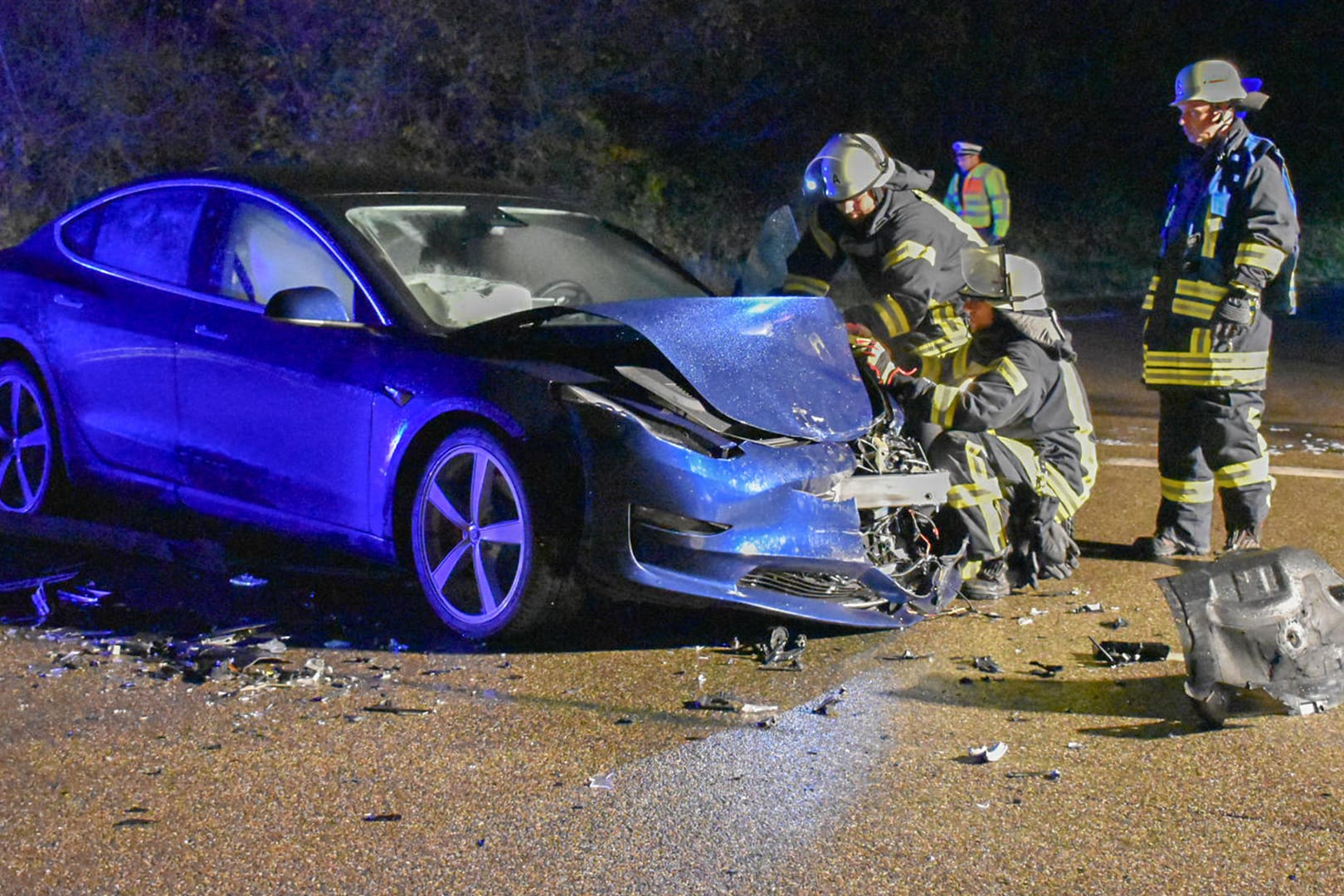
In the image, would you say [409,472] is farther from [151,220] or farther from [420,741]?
[151,220]

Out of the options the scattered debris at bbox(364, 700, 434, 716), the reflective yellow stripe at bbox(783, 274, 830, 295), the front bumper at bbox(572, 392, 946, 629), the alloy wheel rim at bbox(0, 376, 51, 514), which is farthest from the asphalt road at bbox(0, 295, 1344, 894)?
the reflective yellow stripe at bbox(783, 274, 830, 295)

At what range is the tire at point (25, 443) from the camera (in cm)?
668

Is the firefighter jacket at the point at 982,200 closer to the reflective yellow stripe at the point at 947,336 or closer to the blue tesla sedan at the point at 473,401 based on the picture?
the reflective yellow stripe at the point at 947,336

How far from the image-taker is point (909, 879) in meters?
3.46

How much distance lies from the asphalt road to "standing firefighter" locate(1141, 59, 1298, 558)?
2.76 ft

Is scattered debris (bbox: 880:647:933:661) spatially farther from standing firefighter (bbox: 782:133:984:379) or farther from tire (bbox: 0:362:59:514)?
tire (bbox: 0:362:59:514)

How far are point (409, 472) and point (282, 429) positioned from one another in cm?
54

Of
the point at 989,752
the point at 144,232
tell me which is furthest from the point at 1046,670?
the point at 144,232

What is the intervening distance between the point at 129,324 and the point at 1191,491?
→ 4.15 m

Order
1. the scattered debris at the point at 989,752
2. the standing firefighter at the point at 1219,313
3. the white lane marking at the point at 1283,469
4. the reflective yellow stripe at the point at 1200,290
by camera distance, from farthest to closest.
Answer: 1. the white lane marking at the point at 1283,469
2. the reflective yellow stripe at the point at 1200,290
3. the standing firefighter at the point at 1219,313
4. the scattered debris at the point at 989,752

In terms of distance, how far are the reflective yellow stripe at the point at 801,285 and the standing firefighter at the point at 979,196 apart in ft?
23.7

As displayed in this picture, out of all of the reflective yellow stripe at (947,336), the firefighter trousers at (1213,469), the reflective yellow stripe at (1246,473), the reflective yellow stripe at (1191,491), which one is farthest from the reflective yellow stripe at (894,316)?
the reflective yellow stripe at (1246,473)

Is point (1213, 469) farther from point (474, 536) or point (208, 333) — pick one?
point (208, 333)

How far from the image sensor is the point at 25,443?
6816mm
